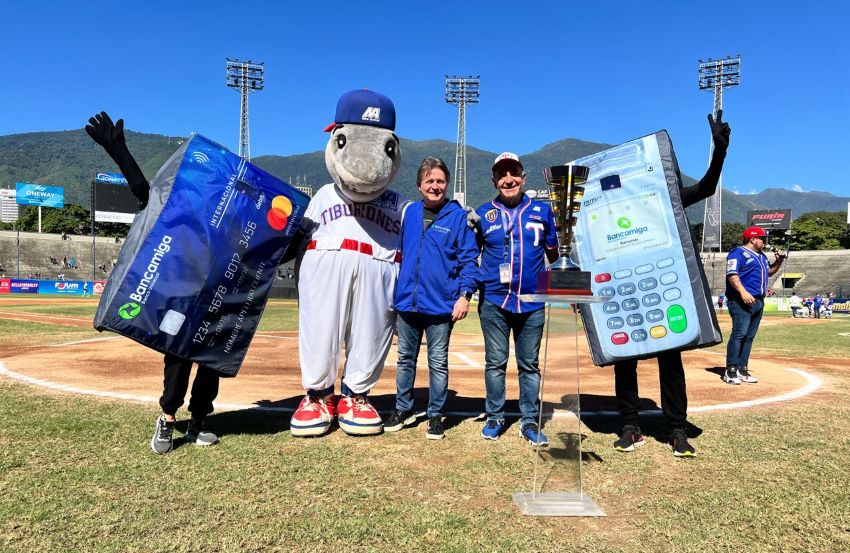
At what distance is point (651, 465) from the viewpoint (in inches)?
145

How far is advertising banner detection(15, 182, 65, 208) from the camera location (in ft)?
212

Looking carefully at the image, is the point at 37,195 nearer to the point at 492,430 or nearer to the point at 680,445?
the point at 492,430

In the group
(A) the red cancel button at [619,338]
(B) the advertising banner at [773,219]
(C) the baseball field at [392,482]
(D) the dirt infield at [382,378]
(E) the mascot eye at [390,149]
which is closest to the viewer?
(C) the baseball field at [392,482]

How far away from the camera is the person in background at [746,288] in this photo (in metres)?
7.12

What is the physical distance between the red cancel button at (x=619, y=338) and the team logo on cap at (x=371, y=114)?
2.56m

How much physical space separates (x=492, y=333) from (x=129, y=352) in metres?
7.07

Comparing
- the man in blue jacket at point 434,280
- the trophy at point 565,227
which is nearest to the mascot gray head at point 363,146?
the man in blue jacket at point 434,280

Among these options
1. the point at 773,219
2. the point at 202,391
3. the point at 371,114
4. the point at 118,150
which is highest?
the point at 773,219

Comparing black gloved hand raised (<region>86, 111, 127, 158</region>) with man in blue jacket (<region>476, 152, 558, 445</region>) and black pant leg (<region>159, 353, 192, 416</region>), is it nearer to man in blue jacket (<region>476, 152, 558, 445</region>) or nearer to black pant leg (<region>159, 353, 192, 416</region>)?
black pant leg (<region>159, 353, 192, 416</region>)

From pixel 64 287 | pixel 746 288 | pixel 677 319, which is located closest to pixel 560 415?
pixel 677 319

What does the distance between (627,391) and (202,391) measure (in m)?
3.29

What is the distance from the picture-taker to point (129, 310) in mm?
3543

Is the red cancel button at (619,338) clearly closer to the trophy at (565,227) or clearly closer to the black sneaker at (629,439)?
the black sneaker at (629,439)

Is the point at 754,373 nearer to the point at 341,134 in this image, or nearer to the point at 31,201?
the point at 341,134
